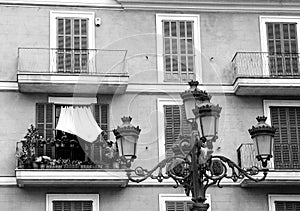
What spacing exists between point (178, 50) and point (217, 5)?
209cm

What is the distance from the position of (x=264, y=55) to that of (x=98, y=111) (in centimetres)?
584

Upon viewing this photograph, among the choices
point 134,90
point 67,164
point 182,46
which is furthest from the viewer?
point 182,46

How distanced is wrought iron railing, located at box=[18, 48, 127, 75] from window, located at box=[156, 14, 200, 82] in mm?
1367

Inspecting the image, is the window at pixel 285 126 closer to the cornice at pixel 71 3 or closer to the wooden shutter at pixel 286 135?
the wooden shutter at pixel 286 135

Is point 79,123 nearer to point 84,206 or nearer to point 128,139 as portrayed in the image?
point 84,206

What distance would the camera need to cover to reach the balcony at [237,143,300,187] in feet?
83.5

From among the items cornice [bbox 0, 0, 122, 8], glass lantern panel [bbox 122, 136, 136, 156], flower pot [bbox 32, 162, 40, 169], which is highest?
cornice [bbox 0, 0, 122, 8]

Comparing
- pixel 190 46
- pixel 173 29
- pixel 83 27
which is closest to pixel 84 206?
pixel 83 27

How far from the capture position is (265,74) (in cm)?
2697

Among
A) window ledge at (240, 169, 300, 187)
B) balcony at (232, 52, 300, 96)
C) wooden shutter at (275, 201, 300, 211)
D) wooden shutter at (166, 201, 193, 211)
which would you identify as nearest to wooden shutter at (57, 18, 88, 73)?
balcony at (232, 52, 300, 96)

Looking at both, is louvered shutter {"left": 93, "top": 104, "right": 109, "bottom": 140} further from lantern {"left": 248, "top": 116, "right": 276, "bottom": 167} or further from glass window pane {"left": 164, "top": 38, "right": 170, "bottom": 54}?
lantern {"left": 248, "top": 116, "right": 276, "bottom": 167}

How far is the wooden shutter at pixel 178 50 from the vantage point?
27203 mm

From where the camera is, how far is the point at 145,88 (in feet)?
88.4

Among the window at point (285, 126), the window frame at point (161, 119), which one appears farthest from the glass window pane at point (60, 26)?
the window at point (285, 126)
